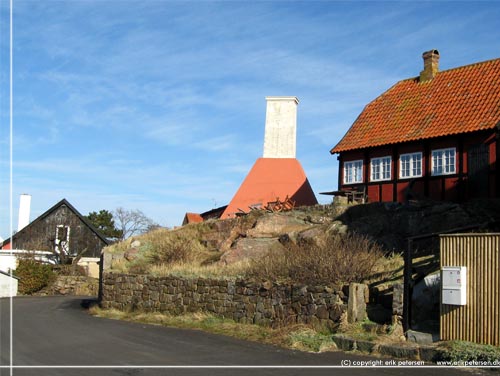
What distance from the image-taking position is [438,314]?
37.2 ft

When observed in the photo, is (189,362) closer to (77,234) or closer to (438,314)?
(438,314)

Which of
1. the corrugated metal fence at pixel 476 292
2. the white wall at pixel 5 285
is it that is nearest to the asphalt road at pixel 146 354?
the corrugated metal fence at pixel 476 292

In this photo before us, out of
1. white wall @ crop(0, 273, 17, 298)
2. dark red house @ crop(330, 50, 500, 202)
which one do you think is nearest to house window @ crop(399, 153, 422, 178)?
dark red house @ crop(330, 50, 500, 202)

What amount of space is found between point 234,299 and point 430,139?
42.7 ft

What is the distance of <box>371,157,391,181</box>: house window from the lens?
26.0 metres

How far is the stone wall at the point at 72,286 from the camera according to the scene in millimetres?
37312

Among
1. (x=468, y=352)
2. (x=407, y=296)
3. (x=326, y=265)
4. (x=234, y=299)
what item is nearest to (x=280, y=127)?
(x=234, y=299)

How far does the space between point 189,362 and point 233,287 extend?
→ 5.50 meters

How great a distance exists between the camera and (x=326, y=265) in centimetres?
1372

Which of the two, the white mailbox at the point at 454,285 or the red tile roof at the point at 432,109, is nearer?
the white mailbox at the point at 454,285

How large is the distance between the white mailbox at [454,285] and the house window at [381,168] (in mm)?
15792

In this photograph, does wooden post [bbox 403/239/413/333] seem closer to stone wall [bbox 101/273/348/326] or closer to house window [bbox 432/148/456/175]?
stone wall [bbox 101/273/348/326]

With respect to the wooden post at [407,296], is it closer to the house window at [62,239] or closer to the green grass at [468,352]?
the green grass at [468,352]

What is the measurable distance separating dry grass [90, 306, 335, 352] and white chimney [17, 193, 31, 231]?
29.2 metres
